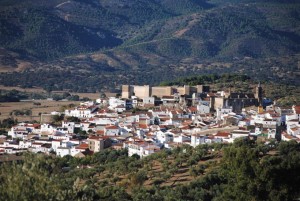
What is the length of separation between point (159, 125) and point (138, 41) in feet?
358

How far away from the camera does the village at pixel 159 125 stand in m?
36.4

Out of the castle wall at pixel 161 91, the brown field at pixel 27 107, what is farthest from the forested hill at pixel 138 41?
the castle wall at pixel 161 91

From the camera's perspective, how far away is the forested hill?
107 m

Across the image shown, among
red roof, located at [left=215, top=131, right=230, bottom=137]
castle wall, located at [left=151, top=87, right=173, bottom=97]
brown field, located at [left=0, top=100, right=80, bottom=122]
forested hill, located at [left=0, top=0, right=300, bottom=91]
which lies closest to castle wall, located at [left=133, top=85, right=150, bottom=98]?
castle wall, located at [left=151, top=87, right=173, bottom=97]

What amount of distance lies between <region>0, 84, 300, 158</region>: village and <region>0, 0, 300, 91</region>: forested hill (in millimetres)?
41318

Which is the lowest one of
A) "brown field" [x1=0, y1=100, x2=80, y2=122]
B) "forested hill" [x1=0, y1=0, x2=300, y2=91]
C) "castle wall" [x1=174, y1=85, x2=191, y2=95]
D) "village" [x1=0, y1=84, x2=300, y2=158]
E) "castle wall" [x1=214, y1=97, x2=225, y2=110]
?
"brown field" [x1=0, y1=100, x2=80, y2=122]

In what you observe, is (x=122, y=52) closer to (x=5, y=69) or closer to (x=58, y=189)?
(x=5, y=69)

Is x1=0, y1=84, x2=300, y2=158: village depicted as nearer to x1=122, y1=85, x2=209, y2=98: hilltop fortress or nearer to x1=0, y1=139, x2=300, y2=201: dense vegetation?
x1=122, y1=85, x2=209, y2=98: hilltop fortress

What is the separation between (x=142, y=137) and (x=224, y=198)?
17505 millimetres

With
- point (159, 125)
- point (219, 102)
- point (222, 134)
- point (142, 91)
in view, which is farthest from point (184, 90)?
point (222, 134)

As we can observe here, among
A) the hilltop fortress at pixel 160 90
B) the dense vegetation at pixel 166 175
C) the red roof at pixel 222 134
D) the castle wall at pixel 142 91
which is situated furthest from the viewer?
the castle wall at pixel 142 91

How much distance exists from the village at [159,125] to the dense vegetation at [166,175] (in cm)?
222

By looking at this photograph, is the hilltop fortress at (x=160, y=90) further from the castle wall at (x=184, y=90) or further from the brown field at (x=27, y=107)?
the brown field at (x=27, y=107)

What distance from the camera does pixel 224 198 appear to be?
72.1 feet
